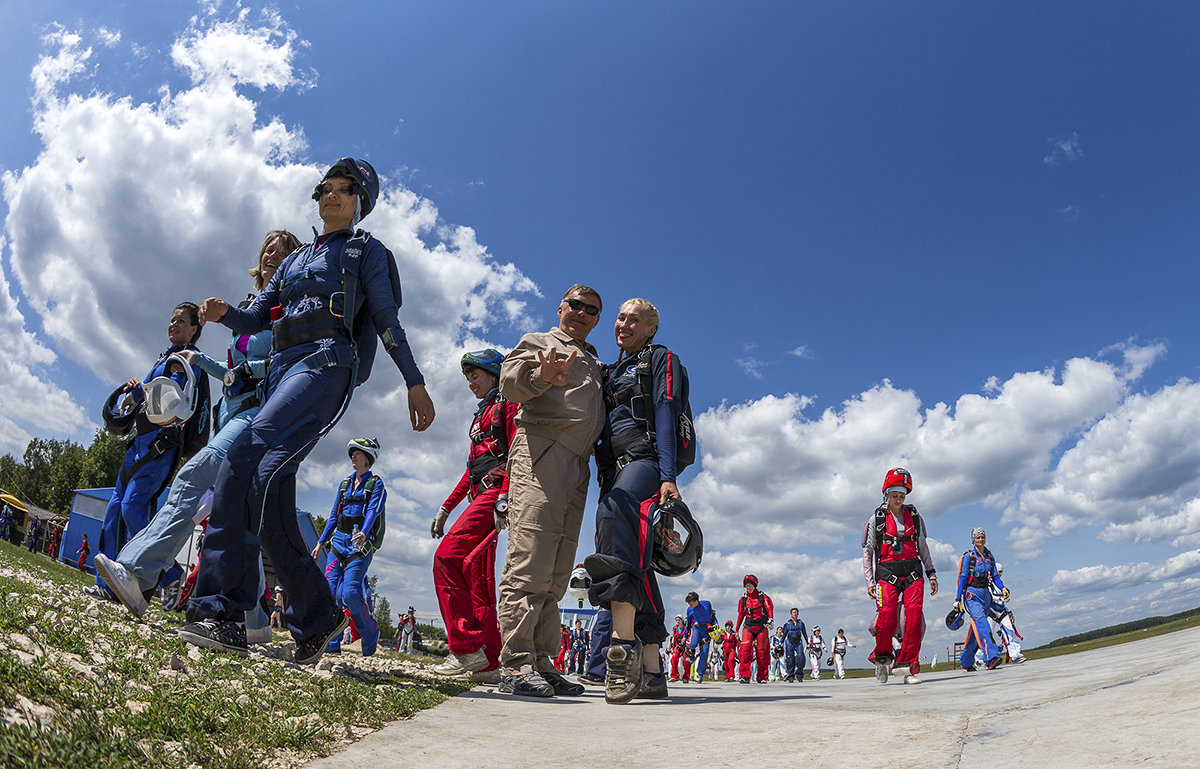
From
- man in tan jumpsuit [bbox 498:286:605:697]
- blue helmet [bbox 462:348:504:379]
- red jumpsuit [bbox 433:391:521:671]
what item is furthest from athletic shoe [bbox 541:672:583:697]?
blue helmet [bbox 462:348:504:379]

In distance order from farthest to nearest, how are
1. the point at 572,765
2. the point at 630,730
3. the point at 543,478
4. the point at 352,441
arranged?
1. the point at 352,441
2. the point at 543,478
3. the point at 630,730
4. the point at 572,765

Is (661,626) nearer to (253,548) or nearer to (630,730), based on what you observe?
(630,730)

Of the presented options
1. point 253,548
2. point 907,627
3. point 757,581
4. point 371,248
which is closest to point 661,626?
point 253,548

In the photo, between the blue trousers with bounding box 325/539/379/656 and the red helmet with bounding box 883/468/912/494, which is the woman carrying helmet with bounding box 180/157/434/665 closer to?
the blue trousers with bounding box 325/539/379/656

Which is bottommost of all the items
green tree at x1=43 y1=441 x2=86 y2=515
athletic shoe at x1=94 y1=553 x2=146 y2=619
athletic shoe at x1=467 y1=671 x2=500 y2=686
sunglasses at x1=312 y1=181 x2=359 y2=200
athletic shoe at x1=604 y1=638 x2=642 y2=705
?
athletic shoe at x1=467 y1=671 x2=500 y2=686

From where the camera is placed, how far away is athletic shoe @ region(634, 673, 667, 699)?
3.88m

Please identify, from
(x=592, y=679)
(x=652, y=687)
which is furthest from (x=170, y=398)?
(x=592, y=679)

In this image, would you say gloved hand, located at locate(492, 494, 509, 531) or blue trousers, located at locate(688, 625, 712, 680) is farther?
blue trousers, located at locate(688, 625, 712, 680)

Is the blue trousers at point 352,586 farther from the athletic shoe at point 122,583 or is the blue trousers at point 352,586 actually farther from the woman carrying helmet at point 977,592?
the woman carrying helmet at point 977,592

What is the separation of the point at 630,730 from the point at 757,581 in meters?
13.0

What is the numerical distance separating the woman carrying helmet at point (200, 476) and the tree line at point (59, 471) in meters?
64.1

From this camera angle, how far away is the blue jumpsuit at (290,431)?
3.03 metres

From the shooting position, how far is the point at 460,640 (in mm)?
4520

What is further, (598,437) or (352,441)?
(352,441)
